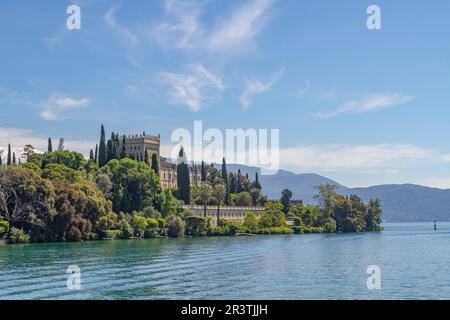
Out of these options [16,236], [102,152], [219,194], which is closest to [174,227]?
[219,194]

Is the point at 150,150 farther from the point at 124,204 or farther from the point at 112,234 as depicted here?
the point at 112,234

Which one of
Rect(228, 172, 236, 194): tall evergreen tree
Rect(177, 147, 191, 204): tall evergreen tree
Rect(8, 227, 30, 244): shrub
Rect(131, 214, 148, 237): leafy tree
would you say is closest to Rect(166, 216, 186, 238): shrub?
Rect(131, 214, 148, 237): leafy tree

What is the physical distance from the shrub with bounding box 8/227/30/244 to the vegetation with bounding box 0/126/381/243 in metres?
0.10

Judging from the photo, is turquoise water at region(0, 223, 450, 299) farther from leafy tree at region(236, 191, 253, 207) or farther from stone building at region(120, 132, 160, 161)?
stone building at region(120, 132, 160, 161)

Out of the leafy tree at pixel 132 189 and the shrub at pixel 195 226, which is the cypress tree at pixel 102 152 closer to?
the leafy tree at pixel 132 189

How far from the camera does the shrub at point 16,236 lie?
189ft

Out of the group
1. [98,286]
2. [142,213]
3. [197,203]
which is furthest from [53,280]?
[197,203]

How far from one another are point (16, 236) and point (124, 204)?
21.7 m

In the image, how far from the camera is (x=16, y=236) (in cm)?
5784

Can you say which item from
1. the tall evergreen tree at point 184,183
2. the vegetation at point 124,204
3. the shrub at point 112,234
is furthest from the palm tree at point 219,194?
the shrub at point 112,234
